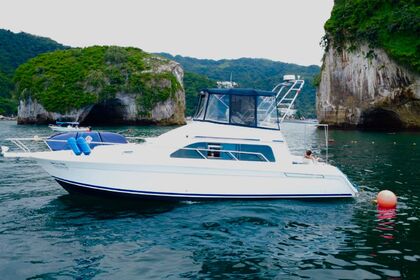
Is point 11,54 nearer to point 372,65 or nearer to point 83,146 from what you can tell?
point 372,65

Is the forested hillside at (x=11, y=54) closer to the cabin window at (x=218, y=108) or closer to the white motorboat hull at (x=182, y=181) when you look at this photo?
the white motorboat hull at (x=182, y=181)

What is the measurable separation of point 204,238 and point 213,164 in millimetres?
2949

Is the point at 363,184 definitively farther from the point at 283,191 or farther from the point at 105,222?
the point at 105,222

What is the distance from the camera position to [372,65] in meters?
49.7

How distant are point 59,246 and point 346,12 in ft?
172

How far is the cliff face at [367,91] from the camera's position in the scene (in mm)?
47219

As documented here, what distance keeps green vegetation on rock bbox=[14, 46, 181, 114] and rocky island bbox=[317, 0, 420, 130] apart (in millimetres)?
31288

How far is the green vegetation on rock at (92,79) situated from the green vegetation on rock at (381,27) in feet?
108

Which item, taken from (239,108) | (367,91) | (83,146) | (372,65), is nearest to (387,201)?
(239,108)

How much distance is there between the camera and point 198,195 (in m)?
11.6

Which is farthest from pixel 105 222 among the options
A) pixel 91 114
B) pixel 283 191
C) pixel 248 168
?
pixel 91 114

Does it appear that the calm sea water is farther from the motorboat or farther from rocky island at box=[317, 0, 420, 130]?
rocky island at box=[317, 0, 420, 130]

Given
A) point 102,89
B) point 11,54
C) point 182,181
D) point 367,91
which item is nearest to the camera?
point 182,181

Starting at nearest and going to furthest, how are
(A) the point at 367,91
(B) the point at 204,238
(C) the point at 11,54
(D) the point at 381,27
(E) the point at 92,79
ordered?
(B) the point at 204,238, (D) the point at 381,27, (A) the point at 367,91, (E) the point at 92,79, (C) the point at 11,54
